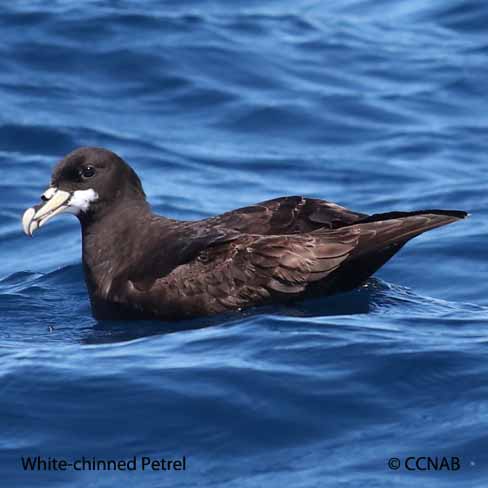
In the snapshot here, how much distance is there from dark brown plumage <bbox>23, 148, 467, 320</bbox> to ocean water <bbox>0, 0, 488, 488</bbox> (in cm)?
20

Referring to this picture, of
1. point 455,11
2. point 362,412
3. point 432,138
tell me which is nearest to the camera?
point 362,412

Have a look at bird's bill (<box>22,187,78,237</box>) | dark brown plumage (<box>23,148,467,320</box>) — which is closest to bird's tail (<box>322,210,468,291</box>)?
dark brown plumage (<box>23,148,467,320</box>)

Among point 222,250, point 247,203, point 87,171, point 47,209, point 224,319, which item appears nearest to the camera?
point 224,319

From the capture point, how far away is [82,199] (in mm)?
9586

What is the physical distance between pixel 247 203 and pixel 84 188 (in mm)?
4465

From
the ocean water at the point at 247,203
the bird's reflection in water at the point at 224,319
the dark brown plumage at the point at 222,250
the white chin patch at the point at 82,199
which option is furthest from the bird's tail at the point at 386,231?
the white chin patch at the point at 82,199

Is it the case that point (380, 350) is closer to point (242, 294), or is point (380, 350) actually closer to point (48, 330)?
point (242, 294)

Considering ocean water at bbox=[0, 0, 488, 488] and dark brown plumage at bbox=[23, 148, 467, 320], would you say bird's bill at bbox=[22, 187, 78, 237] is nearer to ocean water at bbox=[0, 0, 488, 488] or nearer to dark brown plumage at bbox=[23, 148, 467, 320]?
dark brown plumage at bbox=[23, 148, 467, 320]

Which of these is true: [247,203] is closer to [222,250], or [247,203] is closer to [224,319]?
[222,250]

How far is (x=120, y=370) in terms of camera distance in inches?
298

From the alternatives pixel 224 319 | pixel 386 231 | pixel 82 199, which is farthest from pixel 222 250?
pixel 82 199

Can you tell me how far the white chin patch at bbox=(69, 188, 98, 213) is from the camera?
9.55 m

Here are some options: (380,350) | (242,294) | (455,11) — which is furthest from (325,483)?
(455,11)

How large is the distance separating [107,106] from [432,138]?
12.9 feet
